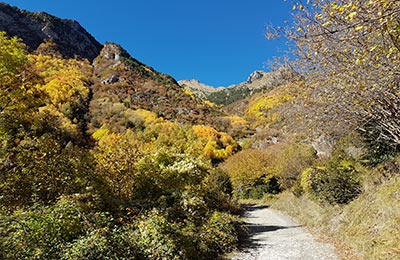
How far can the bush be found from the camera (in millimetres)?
12289

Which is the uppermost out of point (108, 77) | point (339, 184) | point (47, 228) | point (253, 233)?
point (108, 77)

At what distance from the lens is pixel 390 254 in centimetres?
684

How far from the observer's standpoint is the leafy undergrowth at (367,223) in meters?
7.49

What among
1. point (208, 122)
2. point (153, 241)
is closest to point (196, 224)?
point (153, 241)

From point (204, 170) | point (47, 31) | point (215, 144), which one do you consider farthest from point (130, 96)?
point (204, 170)

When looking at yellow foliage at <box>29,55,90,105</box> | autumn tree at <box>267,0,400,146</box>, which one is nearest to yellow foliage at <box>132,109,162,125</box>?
yellow foliage at <box>29,55,90,105</box>

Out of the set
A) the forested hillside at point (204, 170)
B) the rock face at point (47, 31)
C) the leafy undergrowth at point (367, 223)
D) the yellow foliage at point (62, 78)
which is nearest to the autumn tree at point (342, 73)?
the forested hillside at point (204, 170)

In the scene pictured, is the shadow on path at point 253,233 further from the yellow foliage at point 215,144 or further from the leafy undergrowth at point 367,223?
the yellow foliage at point 215,144

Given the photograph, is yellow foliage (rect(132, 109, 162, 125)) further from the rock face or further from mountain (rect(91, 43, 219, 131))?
the rock face

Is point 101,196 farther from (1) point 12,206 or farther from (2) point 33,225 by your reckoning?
(2) point 33,225

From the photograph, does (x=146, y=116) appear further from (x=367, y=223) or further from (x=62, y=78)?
(x=367, y=223)

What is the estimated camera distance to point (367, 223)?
9086 millimetres

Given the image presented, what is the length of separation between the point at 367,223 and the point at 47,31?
4552 inches

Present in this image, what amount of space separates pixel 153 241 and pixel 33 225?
282 cm
